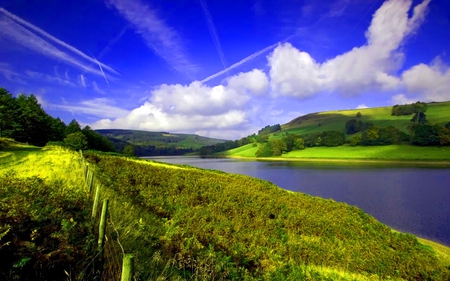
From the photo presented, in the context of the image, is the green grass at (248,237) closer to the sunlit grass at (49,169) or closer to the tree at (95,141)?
the sunlit grass at (49,169)

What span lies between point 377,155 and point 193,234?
103955 millimetres

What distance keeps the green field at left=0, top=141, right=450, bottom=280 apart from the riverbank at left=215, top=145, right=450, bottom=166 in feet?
275

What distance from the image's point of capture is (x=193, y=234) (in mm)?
9609

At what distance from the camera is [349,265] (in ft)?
36.2

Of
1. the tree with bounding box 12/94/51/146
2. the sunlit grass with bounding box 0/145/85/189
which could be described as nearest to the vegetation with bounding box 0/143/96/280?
the sunlit grass with bounding box 0/145/85/189

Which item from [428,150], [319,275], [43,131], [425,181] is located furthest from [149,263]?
[428,150]

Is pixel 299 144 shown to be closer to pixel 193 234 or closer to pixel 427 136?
pixel 427 136

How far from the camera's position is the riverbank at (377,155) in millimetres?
84000

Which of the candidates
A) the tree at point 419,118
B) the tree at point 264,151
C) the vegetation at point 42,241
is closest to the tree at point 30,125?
the vegetation at point 42,241

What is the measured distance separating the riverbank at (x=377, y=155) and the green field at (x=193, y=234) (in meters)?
83.7

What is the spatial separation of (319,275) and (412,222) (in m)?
21.3

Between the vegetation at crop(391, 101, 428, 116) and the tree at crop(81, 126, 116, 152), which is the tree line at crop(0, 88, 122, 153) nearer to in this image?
the tree at crop(81, 126, 116, 152)

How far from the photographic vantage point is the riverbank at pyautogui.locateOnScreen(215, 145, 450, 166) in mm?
84000

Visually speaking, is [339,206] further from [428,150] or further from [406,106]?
[406,106]
